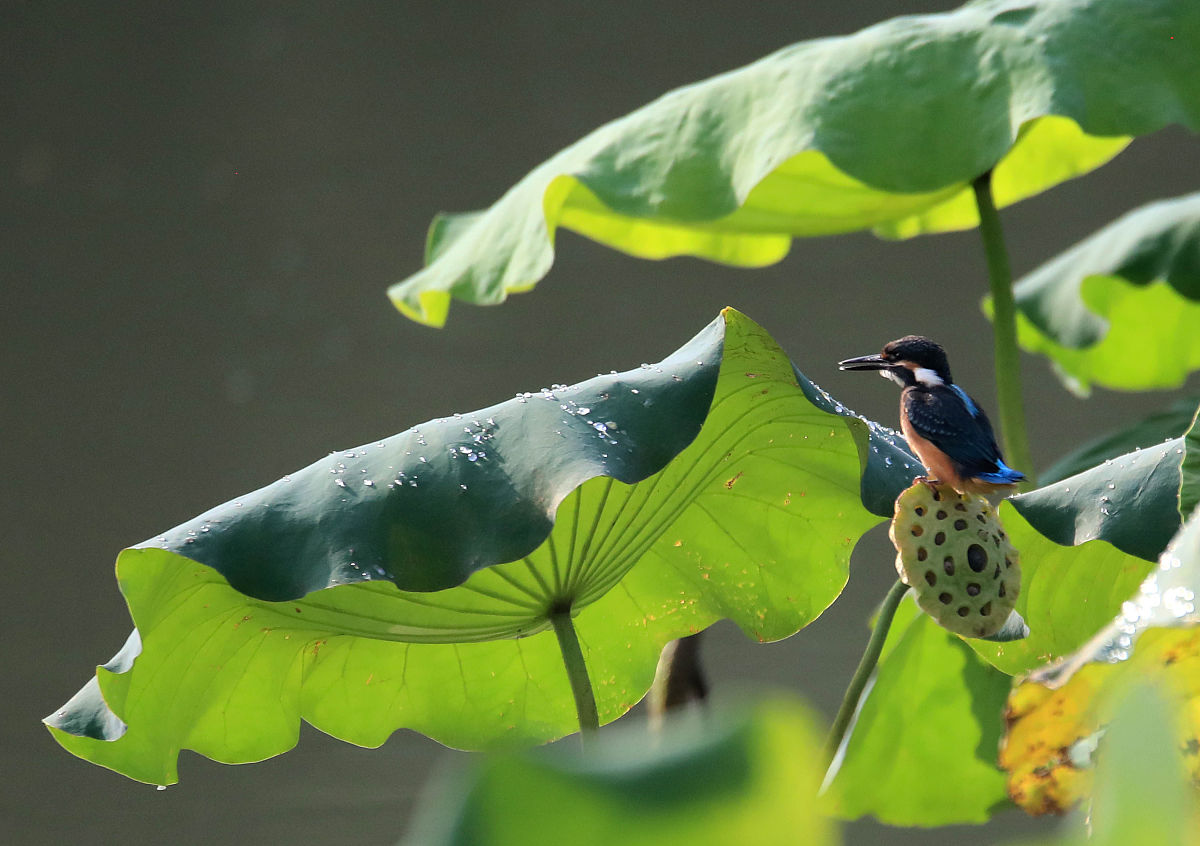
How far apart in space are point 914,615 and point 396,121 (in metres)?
1.57

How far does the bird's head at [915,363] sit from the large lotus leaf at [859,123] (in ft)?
0.75

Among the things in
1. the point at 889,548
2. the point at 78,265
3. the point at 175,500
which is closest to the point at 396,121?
the point at 78,265

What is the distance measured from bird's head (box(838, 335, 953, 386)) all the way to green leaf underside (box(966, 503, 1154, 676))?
14cm

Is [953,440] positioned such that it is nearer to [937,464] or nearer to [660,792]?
[937,464]

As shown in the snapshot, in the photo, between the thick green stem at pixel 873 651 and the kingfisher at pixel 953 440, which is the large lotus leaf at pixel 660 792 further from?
the thick green stem at pixel 873 651

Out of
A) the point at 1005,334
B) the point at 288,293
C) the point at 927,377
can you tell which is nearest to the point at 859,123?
the point at 1005,334

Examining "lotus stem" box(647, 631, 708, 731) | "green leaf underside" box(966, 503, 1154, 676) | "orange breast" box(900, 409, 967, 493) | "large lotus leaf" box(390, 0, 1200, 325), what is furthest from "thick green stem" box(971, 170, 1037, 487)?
"orange breast" box(900, 409, 967, 493)

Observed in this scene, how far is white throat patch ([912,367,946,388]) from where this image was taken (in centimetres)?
51

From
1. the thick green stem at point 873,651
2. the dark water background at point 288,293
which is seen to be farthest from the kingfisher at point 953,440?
the dark water background at point 288,293

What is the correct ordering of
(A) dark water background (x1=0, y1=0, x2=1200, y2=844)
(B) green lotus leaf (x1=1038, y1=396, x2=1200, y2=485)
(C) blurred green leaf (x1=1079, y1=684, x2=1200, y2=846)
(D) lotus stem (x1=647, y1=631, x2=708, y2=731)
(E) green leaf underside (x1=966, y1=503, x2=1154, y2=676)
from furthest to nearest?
1. (A) dark water background (x1=0, y1=0, x2=1200, y2=844)
2. (B) green lotus leaf (x1=1038, y1=396, x2=1200, y2=485)
3. (D) lotus stem (x1=647, y1=631, x2=708, y2=731)
4. (E) green leaf underside (x1=966, y1=503, x2=1154, y2=676)
5. (C) blurred green leaf (x1=1079, y1=684, x2=1200, y2=846)

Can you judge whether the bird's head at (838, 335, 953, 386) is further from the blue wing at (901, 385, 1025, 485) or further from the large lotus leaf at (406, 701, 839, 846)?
the large lotus leaf at (406, 701, 839, 846)

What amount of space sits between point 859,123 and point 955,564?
42 centimetres

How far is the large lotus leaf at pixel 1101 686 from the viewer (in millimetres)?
233

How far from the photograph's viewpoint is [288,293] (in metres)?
2.04
